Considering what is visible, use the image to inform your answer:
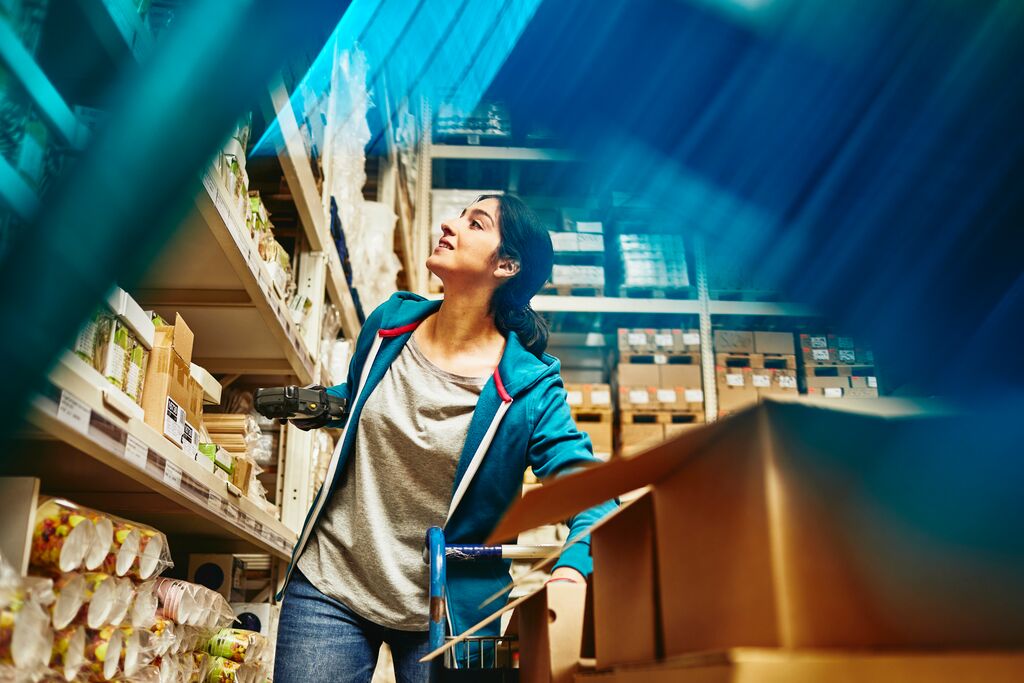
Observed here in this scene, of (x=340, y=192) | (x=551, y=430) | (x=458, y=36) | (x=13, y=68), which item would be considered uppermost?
(x=458, y=36)

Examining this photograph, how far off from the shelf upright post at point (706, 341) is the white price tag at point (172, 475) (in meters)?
4.22

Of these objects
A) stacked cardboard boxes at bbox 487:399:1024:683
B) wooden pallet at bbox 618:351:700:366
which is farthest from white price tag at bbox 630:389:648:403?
stacked cardboard boxes at bbox 487:399:1024:683

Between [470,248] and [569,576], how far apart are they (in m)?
0.86

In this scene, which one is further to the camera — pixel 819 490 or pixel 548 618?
pixel 548 618

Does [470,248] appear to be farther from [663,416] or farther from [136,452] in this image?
[663,416]

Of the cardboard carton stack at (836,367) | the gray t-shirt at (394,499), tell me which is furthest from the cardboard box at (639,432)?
the gray t-shirt at (394,499)

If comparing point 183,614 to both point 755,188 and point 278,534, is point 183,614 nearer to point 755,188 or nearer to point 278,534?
point 278,534

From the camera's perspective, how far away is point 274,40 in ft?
3.36

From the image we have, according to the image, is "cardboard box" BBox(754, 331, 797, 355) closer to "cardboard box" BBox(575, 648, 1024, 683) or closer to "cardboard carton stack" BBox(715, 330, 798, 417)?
"cardboard carton stack" BBox(715, 330, 798, 417)

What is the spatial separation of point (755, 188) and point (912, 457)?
19.0ft

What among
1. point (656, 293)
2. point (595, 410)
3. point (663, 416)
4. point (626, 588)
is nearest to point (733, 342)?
point (656, 293)

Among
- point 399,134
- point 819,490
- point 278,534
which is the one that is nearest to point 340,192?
point 278,534

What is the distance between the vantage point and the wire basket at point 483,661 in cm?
127

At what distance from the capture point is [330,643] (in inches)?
60.0
